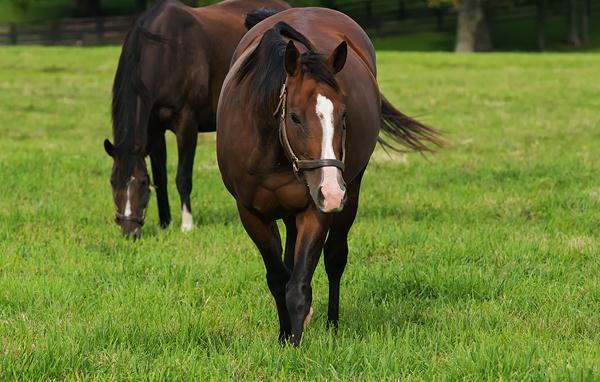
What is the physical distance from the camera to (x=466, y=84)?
87.6 ft

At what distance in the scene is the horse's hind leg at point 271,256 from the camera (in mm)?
5152

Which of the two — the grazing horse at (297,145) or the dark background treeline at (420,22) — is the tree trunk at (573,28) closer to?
the dark background treeline at (420,22)

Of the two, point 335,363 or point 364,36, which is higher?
point 364,36

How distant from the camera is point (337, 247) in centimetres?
580

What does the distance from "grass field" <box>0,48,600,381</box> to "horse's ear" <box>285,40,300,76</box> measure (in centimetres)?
144

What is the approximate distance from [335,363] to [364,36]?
9.44 feet

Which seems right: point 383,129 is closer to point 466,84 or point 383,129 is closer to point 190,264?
point 190,264

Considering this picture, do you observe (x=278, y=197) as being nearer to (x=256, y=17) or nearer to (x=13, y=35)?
(x=256, y=17)

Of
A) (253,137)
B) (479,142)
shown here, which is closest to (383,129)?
(253,137)

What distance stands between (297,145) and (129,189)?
4363 mm

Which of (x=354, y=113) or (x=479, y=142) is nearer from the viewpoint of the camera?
(x=354, y=113)

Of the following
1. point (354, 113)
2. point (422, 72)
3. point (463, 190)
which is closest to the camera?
point (354, 113)

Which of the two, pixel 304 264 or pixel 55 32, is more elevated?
pixel 304 264

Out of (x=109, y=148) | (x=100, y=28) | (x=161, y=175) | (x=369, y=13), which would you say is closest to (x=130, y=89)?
(x=109, y=148)
